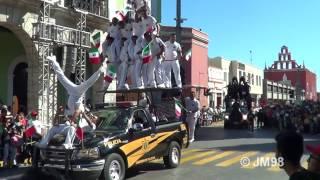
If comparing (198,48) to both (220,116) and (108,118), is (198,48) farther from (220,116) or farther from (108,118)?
(108,118)

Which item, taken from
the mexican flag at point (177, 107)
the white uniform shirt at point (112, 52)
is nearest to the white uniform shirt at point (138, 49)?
the white uniform shirt at point (112, 52)

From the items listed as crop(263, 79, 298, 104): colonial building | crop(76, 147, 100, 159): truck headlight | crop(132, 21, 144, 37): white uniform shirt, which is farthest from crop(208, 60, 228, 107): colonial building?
crop(76, 147, 100, 159): truck headlight

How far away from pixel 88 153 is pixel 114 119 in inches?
60.2

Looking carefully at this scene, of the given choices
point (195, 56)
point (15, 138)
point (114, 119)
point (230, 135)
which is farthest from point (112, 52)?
point (195, 56)

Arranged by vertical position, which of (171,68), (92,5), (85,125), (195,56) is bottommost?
(85,125)

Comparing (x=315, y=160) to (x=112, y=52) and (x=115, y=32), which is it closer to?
(x=112, y=52)

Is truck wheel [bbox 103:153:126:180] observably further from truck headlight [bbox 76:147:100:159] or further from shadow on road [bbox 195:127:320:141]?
shadow on road [bbox 195:127:320:141]

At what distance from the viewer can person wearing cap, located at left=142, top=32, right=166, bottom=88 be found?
623 inches

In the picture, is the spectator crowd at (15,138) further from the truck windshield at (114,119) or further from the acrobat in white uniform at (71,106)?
the truck windshield at (114,119)

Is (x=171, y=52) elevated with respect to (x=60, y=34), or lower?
lower

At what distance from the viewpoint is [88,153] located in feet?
33.1

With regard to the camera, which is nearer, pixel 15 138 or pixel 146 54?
pixel 15 138

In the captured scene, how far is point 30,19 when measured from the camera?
2033 cm

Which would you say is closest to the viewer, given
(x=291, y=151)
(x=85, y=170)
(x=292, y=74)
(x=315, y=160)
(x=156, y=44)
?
(x=291, y=151)
